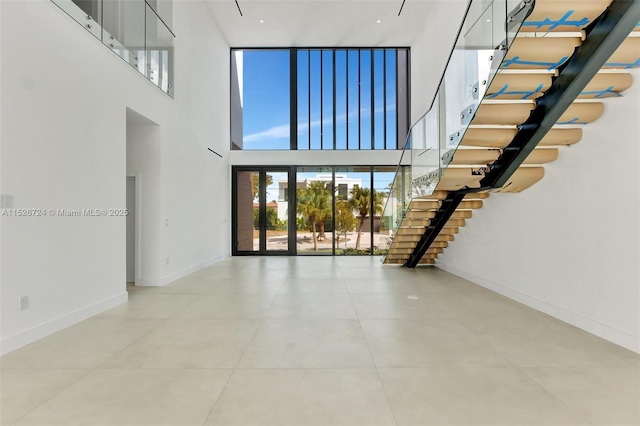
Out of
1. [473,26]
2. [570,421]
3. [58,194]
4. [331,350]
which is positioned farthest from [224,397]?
[473,26]

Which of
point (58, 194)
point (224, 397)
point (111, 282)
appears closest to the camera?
point (224, 397)

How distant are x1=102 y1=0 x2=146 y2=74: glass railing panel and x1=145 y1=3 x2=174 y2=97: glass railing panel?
162mm

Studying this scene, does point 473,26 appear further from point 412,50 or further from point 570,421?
point 412,50

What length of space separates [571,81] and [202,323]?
4990mm

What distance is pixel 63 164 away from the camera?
12.7 feet

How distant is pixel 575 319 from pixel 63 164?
6768mm

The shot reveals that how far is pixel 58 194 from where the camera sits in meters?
3.79

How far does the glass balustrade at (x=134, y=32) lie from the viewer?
437cm

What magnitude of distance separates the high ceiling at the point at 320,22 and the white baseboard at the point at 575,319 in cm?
761

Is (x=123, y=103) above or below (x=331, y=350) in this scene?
above

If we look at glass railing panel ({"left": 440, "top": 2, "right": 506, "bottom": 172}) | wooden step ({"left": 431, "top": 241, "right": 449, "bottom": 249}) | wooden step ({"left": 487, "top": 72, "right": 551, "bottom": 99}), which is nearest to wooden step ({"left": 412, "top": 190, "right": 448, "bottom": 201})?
glass railing panel ({"left": 440, "top": 2, "right": 506, "bottom": 172})

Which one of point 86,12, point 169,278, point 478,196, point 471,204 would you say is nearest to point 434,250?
point 471,204

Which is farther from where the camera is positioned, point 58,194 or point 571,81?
point 58,194

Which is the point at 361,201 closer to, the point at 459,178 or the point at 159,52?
the point at 459,178
